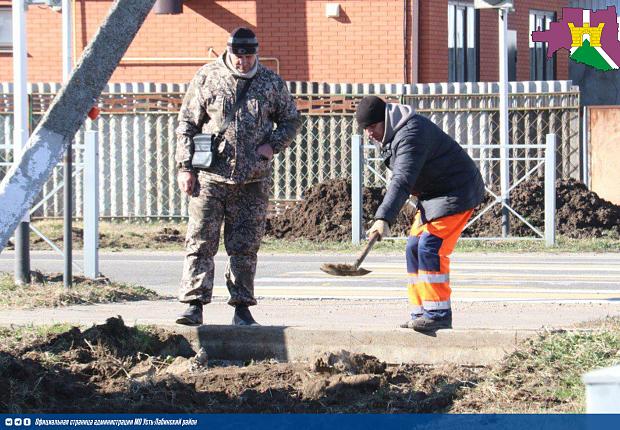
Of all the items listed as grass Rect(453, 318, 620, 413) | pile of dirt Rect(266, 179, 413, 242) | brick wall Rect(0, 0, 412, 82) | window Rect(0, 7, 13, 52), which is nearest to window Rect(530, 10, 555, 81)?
brick wall Rect(0, 0, 412, 82)

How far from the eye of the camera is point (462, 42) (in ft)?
89.2

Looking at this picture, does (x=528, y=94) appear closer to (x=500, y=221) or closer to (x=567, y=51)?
(x=500, y=221)

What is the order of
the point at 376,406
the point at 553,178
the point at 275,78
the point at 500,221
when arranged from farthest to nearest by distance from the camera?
the point at 500,221, the point at 553,178, the point at 275,78, the point at 376,406

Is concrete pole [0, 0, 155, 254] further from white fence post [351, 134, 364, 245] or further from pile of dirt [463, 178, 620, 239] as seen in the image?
pile of dirt [463, 178, 620, 239]

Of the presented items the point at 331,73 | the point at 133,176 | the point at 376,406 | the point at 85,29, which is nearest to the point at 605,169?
the point at 331,73

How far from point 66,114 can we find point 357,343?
234 centimetres

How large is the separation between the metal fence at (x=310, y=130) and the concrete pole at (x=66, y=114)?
45.3 ft

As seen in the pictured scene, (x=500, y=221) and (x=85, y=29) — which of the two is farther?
(x=85, y=29)

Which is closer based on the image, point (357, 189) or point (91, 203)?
point (91, 203)

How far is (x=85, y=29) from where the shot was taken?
1001 inches


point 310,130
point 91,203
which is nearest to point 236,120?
point 91,203

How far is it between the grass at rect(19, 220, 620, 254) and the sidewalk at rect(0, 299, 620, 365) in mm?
6866

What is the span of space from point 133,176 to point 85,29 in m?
4.89

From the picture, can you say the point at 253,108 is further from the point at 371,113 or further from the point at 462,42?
the point at 462,42
